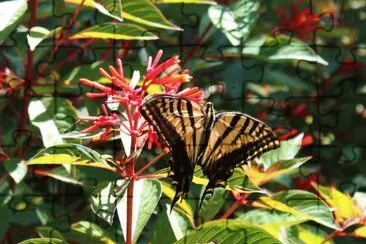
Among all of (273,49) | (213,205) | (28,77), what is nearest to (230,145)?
(213,205)

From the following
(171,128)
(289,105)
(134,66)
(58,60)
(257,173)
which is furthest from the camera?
(289,105)

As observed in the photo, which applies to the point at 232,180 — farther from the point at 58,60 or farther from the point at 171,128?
the point at 58,60

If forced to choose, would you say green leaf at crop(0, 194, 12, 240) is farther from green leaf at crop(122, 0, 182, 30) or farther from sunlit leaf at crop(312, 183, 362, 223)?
sunlit leaf at crop(312, 183, 362, 223)

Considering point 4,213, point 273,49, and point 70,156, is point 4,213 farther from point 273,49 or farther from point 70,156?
point 273,49

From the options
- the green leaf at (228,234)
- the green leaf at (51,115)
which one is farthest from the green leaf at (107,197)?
the green leaf at (51,115)

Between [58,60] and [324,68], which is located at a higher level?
[58,60]

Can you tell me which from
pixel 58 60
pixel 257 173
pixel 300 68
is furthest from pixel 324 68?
pixel 257 173
